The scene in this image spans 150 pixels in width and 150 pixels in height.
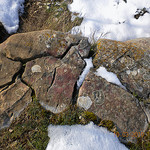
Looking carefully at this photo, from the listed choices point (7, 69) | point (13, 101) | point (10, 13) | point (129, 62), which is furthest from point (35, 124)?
point (10, 13)

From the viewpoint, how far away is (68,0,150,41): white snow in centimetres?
424

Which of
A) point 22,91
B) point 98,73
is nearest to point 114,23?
point 98,73

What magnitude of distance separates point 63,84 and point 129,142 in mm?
1376

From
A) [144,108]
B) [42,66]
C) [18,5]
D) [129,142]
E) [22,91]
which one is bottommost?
[129,142]

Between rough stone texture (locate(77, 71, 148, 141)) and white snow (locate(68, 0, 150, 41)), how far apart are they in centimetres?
219

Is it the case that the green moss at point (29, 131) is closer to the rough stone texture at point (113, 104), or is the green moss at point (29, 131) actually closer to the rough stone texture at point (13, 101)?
the rough stone texture at point (13, 101)

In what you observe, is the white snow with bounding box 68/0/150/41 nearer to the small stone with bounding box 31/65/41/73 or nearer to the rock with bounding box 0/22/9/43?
the rock with bounding box 0/22/9/43

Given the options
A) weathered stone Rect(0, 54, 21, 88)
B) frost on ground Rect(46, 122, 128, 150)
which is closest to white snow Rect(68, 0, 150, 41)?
weathered stone Rect(0, 54, 21, 88)

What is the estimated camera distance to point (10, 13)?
426cm

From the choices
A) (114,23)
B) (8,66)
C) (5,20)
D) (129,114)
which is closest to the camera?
(129,114)

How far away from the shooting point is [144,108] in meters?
2.37

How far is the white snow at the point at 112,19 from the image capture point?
4238 millimetres

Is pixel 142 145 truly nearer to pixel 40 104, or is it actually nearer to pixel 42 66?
pixel 40 104

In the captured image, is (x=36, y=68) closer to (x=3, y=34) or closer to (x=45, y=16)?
(x=3, y=34)
